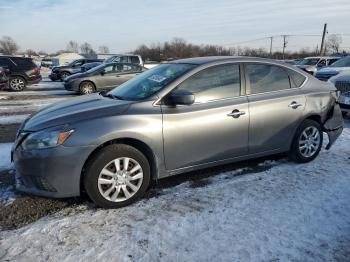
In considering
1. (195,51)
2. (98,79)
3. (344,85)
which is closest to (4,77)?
(98,79)

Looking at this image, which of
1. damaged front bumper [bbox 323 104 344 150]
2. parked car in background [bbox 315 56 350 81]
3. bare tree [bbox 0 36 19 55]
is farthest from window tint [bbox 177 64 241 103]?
bare tree [bbox 0 36 19 55]

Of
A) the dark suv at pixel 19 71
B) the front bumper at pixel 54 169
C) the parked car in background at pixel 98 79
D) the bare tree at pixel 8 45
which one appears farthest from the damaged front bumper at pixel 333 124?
the bare tree at pixel 8 45

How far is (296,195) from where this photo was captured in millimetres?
4316

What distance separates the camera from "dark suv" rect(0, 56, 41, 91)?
17.2 m

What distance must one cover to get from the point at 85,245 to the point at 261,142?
2.75 m

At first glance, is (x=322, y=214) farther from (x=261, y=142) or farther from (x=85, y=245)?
(x=85, y=245)

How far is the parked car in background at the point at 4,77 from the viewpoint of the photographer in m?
16.1

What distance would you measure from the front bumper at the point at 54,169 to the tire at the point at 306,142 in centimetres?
308

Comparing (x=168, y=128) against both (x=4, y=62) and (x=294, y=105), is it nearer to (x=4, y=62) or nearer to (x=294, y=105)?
(x=294, y=105)

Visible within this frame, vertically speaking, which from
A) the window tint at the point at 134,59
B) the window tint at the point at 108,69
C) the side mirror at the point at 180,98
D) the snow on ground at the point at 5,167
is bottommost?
the snow on ground at the point at 5,167

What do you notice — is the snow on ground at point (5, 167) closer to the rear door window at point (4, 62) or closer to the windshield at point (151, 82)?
the windshield at point (151, 82)

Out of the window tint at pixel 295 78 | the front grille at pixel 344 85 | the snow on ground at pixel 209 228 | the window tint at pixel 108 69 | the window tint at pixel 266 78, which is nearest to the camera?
Answer: the snow on ground at pixel 209 228

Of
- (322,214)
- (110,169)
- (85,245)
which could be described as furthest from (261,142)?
(85,245)

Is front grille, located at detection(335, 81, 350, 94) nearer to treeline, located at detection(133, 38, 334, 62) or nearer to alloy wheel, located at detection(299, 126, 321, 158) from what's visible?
alloy wheel, located at detection(299, 126, 321, 158)
